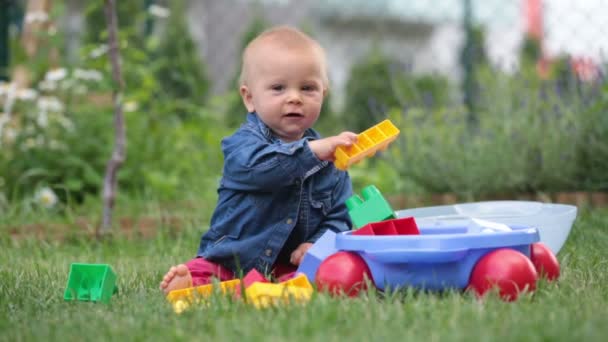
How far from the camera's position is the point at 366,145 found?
199cm

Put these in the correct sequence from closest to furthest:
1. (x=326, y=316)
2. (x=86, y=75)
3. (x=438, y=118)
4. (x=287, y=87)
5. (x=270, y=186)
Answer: (x=326, y=316)
(x=270, y=186)
(x=287, y=87)
(x=86, y=75)
(x=438, y=118)

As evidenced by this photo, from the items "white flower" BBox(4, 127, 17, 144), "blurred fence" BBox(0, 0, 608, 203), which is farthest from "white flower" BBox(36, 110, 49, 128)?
"white flower" BBox(4, 127, 17, 144)

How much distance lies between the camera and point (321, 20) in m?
11.3

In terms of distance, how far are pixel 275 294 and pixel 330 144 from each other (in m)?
0.47

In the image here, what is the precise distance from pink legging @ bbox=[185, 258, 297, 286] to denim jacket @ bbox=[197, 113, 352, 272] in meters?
0.02

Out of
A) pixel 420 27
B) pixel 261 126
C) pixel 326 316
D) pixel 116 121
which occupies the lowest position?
pixel 326 316

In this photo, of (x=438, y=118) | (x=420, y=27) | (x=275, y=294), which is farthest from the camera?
(x=420, y=27)

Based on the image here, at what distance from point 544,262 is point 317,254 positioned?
1.90 ft

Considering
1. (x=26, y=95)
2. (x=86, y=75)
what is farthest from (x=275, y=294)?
(x=26, y=95)

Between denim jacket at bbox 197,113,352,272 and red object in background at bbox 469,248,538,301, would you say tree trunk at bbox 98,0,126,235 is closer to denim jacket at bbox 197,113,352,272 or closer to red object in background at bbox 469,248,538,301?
denim jacket at bbox 197,113,352,272

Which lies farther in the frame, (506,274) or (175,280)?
(175,280)

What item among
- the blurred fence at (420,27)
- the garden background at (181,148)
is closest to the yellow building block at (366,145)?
the garden background at (181,148)

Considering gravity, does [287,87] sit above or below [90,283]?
above

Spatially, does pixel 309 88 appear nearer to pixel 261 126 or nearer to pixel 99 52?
pixel 261 126
